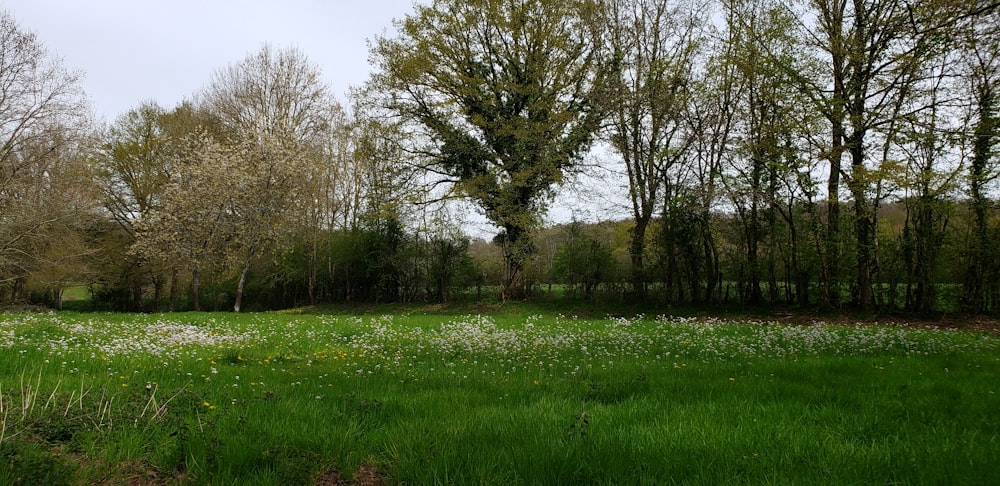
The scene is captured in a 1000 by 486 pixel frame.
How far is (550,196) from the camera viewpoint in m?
25.2

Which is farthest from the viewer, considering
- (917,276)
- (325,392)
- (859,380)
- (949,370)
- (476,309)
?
(476,309)

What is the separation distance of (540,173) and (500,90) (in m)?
4.91

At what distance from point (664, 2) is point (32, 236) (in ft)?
103

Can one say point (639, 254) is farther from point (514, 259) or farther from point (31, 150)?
point (31, 150)

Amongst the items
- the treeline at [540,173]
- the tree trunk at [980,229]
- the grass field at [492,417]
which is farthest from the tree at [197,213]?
the tree trunk at [980,229]

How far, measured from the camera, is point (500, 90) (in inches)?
938

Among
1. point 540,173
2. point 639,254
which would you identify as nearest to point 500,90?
point 540,173

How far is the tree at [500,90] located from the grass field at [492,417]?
16394mm

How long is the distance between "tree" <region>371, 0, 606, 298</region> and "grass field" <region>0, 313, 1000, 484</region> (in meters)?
16.4

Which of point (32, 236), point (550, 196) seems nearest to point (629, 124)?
point (550, 196)

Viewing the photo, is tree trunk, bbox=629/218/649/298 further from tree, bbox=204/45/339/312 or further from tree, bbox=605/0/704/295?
tree, bbox=204/45/339/312

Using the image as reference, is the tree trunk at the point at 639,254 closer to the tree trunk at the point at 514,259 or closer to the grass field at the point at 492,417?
the tree trunk at the point at 514,259

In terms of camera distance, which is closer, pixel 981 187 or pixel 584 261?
pixel 981 187

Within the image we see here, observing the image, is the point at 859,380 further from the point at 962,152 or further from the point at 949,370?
the point at 962,152
